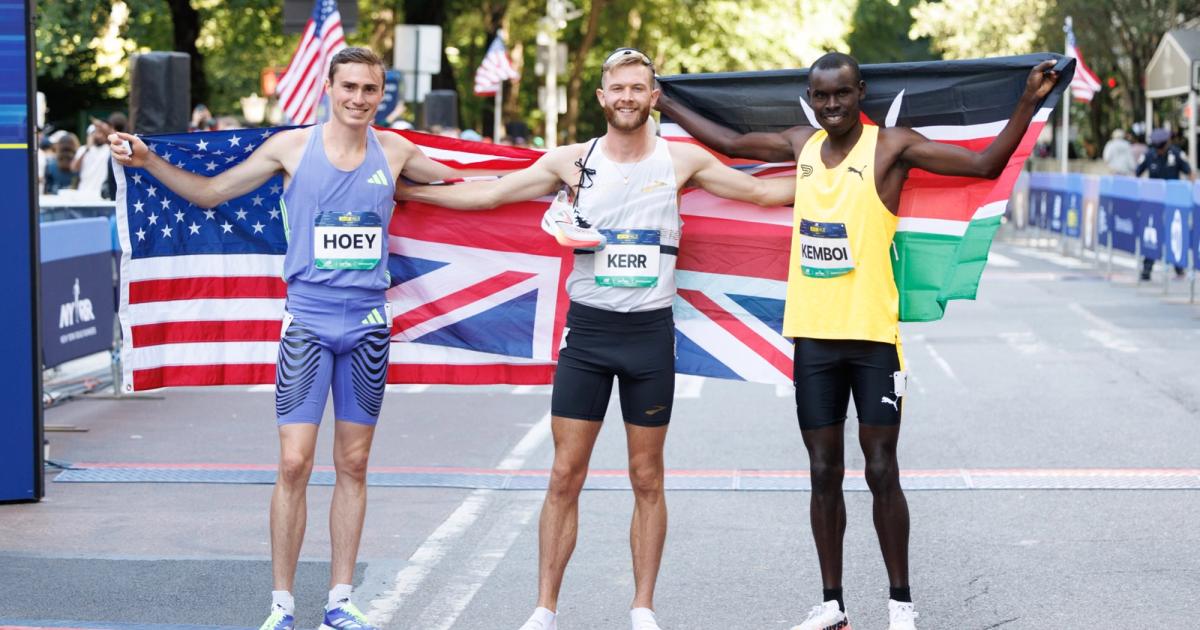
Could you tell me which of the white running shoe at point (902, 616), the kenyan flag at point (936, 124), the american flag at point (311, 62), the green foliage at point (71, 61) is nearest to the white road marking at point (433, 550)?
the white running shoe at point (902, 616)

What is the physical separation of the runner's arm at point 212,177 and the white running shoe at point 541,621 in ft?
5.99

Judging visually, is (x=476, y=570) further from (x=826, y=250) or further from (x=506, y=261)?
(x=826, y=250)

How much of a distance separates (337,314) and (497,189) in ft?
2.37

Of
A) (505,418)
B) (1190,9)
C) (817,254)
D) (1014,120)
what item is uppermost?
(1190,9)

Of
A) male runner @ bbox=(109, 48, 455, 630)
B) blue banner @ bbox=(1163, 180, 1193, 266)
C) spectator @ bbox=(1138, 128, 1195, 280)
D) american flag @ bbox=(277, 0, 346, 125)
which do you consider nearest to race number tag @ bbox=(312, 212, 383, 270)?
male runner @ bbox=(109, 48, 455, 630)

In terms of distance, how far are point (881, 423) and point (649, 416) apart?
78 centimetres

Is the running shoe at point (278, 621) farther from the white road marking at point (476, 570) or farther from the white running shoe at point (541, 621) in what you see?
the white running shoe at point (541, 621)

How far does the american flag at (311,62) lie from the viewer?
18.5 metres

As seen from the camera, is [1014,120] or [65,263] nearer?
[1014,120]

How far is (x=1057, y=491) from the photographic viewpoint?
358 inches

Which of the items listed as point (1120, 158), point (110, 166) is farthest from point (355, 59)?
point (1120, 158)

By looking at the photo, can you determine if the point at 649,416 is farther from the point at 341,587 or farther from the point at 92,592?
the point at 92,592

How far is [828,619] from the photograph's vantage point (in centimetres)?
614

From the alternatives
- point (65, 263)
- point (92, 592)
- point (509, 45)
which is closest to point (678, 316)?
point (92, 592)
